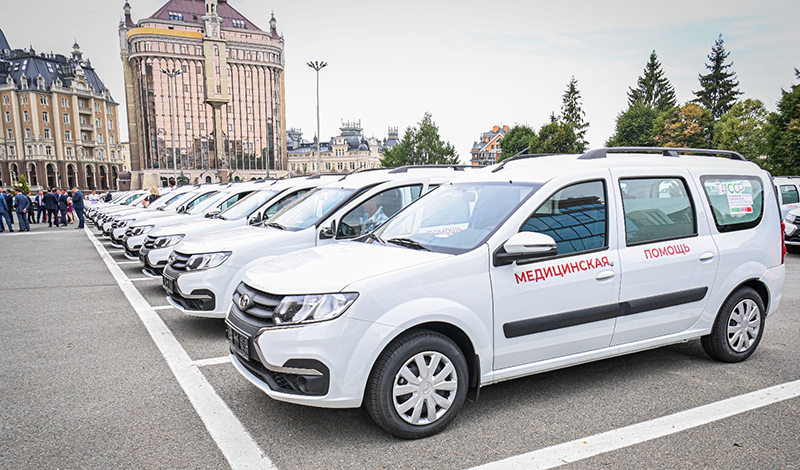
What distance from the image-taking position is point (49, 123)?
3819 inches

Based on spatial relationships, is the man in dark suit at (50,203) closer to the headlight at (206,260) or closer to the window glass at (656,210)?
the headlight at (206,260)

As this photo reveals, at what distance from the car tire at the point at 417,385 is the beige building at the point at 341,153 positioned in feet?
482

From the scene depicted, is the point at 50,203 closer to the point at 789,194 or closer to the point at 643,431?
the point at 643,431

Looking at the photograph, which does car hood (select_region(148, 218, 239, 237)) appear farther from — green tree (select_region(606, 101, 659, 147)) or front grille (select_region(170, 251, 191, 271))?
green tree (select_region(606, 101, 659, 147))

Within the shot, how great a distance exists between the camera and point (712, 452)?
3168 millimetres

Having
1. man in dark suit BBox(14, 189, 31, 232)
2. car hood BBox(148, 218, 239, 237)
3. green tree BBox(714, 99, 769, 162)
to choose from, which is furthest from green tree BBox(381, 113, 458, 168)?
car hood BBox(148, 218, 239, 237)

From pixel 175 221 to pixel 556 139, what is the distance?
5749 cm

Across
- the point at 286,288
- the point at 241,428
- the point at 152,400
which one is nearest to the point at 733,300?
the point at 286,288

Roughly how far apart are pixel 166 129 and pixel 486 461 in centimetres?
11208

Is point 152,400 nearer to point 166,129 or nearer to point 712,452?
point 712,452

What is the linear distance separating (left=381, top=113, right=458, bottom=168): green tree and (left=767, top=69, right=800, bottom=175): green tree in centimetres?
4183

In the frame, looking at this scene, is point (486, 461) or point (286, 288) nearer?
point (486, 461)

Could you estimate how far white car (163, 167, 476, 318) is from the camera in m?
5.70

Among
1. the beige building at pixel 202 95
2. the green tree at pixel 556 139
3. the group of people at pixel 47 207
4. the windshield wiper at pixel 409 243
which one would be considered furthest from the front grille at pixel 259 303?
the beige building at pixel 202 95
